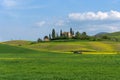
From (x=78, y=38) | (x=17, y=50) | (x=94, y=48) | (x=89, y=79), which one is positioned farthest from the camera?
(x=78, y=38)

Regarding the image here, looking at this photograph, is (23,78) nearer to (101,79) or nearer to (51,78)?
(51,78)

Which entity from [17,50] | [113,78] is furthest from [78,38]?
[113,78]

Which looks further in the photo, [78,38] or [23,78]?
[78,38]

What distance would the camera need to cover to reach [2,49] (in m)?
109

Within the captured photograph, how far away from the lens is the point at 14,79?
92.4ft

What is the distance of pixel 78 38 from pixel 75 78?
164084 millimetres

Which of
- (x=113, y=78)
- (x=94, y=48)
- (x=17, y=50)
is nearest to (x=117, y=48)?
(x=94, y=48)

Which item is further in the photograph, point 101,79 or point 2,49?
Result: point 2,49

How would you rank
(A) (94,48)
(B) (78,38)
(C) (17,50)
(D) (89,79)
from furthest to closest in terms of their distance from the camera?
(B) (78,38)
(A) (94,48)
(C) (17,50)
(D) (89,79)

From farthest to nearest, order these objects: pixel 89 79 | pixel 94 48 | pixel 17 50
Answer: pixel 94 48, pixel 17 50, pixel 89 79

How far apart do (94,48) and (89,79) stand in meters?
112

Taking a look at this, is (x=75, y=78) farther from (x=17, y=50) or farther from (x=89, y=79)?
(x=17, y=50)

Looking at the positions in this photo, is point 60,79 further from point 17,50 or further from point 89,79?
point 17,50

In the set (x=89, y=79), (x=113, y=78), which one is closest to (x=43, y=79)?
(x=89, y=79)
